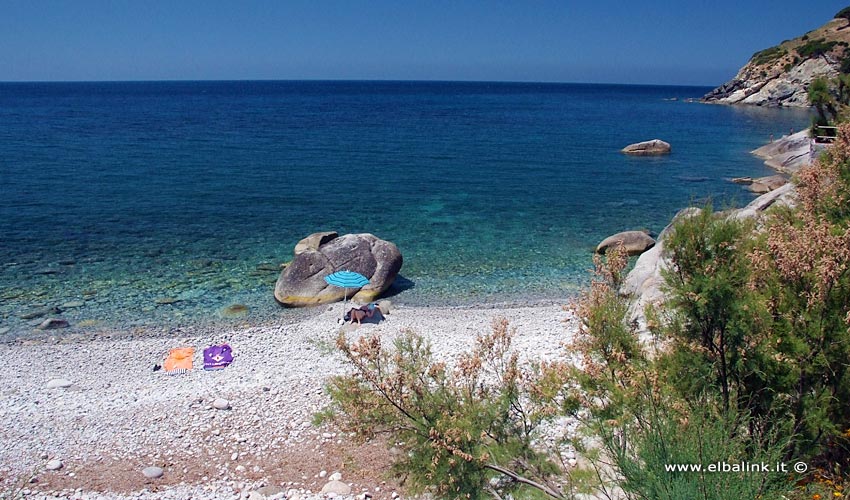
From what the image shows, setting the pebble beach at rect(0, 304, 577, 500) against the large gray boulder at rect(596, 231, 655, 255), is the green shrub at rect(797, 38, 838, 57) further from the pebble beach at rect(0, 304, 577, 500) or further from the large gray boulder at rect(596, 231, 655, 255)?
the pebble beach at rect(0, 304, 577, 500)

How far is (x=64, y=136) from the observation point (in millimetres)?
63688

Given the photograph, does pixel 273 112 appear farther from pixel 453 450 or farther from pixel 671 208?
pixel 453 450

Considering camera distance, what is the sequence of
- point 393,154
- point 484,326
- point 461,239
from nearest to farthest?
point 484,326 < point 461,239 < point 393,154

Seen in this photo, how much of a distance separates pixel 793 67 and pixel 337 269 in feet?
366

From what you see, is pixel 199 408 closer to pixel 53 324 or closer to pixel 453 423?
pixel 53 324

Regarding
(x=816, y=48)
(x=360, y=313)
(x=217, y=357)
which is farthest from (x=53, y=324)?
(x=816, y=48)

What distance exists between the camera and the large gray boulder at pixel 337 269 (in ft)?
73.8

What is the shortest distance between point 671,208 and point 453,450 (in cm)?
3326

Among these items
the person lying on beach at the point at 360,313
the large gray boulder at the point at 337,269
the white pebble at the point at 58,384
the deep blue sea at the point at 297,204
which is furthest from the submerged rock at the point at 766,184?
the white pebble at the point at 58,384

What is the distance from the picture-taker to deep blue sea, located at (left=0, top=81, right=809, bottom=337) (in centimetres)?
2353

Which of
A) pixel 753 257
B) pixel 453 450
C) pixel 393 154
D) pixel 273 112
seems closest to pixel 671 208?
pixel 393 154

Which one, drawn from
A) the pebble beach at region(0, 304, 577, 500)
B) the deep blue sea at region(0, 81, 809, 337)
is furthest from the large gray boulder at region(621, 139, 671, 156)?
the pebble beach at region(0, 304, 577, 500)

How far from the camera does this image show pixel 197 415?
1432 cm

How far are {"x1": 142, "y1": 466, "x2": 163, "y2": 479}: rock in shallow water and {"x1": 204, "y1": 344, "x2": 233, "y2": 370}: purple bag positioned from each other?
482 cm
